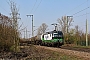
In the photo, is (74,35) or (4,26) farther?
(74,35)

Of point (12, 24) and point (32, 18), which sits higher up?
point (32, 18)

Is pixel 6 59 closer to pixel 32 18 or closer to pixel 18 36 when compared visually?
pixel 18 36

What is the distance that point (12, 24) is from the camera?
A: 26.7 m

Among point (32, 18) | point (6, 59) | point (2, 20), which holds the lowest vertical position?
point (6, 59)

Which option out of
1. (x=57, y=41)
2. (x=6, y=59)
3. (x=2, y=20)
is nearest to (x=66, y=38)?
(x=57, y=41)

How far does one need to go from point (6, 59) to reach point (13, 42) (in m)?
7.88

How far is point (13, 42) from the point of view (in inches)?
1088

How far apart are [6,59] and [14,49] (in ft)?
27.1

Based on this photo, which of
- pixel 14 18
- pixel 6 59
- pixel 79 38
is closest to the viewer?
pixel 6 59

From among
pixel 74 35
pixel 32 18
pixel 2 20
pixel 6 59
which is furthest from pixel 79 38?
pixel 6 59

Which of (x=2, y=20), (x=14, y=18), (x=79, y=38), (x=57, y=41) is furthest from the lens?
(x=79, y=38)

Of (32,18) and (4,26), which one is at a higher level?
(32,18)

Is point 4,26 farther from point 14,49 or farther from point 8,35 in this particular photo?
point 14,49

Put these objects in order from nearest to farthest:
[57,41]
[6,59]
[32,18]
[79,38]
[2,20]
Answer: [6,59], [2,20], [57,41], [79,38], [32,18]
